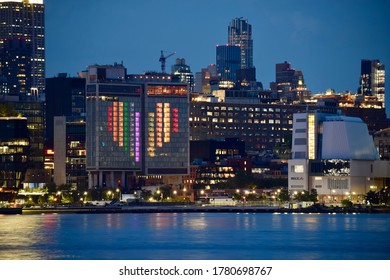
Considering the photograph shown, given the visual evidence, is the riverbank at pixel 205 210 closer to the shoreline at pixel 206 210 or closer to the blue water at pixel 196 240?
the shoreline at pixel 206 210

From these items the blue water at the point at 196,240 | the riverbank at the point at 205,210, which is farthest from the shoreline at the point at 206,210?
the blue water at the point at 196,240

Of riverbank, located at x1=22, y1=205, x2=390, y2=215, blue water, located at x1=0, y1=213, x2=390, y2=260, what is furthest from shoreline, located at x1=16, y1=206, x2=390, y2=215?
blue water, located at x1=0, y1=213, x2=390, y2=260

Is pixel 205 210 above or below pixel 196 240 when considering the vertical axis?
above

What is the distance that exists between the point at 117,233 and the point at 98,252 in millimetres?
28698

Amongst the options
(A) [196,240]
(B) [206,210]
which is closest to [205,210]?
(B) [206,210]

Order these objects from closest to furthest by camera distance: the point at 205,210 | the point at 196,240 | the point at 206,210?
the point at 196,240
the point at 206,210
the point at 205,210

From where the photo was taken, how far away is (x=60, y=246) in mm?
101500

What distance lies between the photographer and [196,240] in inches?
4284

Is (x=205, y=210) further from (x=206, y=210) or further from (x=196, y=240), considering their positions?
(x=196, y=240)

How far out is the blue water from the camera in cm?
9025
